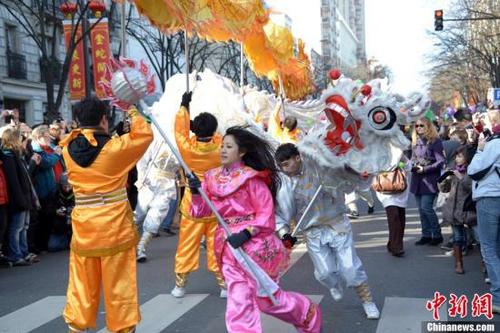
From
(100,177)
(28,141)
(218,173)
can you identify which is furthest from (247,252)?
(28,141)

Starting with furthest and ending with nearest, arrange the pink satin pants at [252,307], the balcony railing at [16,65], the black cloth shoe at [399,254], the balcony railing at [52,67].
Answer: the balcony railing at [16,65], the balcony railing at [52,67], the black cloth shoe at [399,254], the pink satin pants at [252,307]

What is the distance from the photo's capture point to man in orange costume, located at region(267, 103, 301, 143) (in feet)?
30.1

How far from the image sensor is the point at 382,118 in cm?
481

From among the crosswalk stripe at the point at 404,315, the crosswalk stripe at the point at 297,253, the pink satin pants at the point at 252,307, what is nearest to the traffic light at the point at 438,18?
the crosswalk stripe at the point at 297,253

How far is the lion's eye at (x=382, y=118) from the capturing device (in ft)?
15.8

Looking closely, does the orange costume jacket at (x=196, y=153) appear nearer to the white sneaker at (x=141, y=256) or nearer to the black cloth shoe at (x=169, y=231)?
the white sneaker at (x=141, y=256)

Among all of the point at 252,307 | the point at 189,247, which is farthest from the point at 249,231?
the point at 189,247

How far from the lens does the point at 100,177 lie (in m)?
4.20

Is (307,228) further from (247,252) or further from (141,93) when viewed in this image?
(141,93)

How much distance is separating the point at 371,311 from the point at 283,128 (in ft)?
15.2

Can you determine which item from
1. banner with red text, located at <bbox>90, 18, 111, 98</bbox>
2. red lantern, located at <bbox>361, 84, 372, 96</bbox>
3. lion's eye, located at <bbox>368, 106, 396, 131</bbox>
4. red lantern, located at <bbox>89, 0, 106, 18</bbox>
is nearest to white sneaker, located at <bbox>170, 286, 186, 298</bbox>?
lion's eye, located at <bbox>368, 106, 396, 131</bbox>

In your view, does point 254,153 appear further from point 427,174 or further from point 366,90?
point 427,174

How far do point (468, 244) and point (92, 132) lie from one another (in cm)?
568

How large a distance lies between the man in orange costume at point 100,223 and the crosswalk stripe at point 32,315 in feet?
3.97
